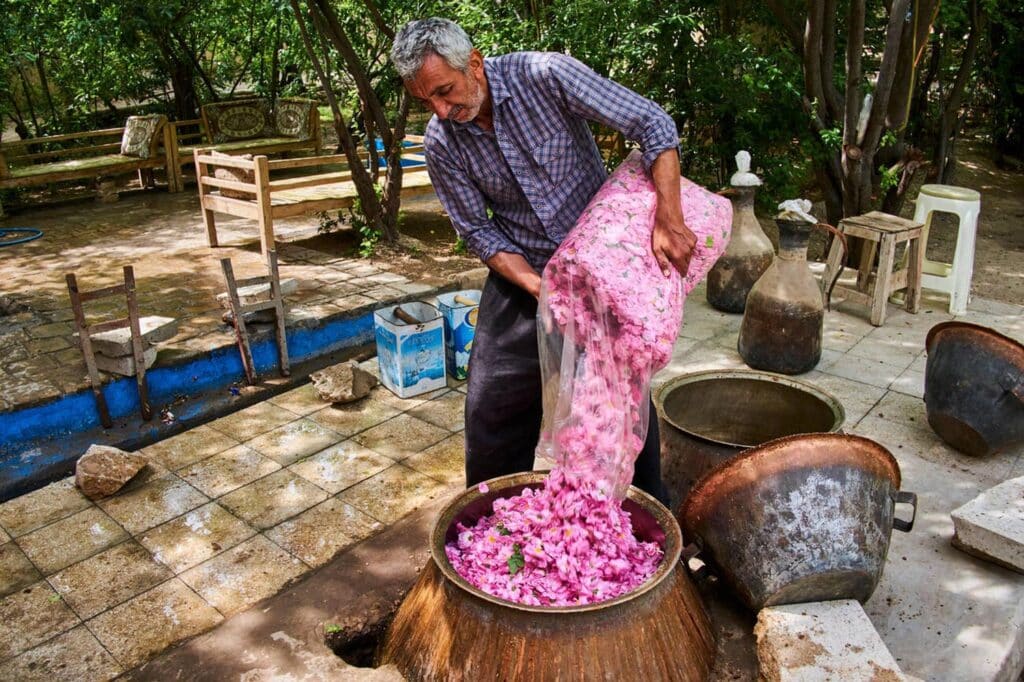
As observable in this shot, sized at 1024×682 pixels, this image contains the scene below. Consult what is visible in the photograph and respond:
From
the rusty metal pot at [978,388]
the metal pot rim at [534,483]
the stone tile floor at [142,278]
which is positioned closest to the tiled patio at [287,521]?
the rusty metal pot at [978,388]

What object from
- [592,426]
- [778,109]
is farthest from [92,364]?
[778,109]

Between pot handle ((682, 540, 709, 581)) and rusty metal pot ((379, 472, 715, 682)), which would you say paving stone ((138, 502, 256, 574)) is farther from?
pot handle ((682, 540, 709, 581))

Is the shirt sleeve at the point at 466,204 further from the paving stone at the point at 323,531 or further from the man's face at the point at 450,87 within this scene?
the paving stone at the point at 323,531

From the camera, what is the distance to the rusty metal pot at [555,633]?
2033mm

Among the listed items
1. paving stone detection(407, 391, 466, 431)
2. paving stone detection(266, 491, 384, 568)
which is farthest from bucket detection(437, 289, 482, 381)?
paving stone detection(266, 491, 384, 568)

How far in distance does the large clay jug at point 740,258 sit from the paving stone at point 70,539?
411 cm

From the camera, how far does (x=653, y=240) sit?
2324 mm

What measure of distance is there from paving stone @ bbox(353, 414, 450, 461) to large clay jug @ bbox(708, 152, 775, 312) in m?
2.49

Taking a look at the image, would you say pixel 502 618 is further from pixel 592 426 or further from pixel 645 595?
pixel 592 426

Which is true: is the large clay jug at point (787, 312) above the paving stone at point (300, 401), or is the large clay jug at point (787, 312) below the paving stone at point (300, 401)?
above

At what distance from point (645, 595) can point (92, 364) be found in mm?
3568

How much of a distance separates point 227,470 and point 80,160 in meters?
7.48

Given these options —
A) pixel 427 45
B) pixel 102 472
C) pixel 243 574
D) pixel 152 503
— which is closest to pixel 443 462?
pixel 243 574

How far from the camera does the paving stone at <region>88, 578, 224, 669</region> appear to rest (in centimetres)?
280
